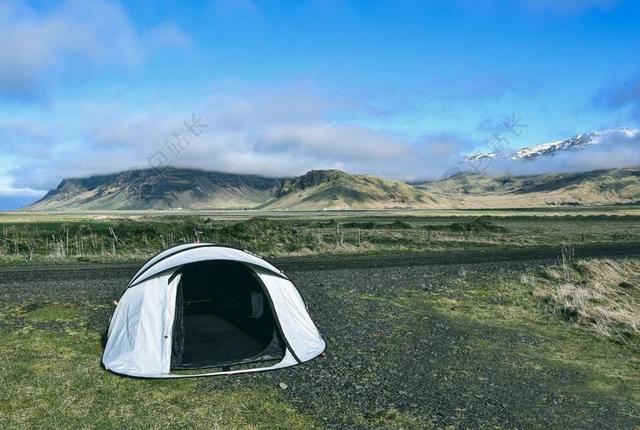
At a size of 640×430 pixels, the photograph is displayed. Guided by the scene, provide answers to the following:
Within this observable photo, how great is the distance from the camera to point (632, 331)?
14.0 metres

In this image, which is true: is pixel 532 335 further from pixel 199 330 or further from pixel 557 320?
pixel 199 330

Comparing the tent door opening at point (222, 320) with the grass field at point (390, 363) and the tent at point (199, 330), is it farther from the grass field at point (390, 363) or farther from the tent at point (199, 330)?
the grass field at point (390, 363)

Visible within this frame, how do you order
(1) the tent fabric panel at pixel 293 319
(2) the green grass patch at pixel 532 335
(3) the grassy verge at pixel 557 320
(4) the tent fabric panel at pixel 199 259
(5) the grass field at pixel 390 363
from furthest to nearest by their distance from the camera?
(4) the tent fabric panel at pixel 199 259 < (1) the tent fabric panel at pixel 293 319 < (3) the grassy verge at pixel 557 320 < (2) the green grass patch at pixel 532 335 < (5) the grass field at pixel 390 363

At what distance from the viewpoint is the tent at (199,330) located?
11.0 m

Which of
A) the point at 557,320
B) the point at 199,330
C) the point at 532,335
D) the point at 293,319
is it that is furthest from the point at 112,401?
the point at 557,320

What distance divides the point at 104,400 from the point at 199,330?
15.0 ft

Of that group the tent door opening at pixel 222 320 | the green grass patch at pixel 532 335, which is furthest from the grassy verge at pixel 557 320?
the tent door opening at pixel 222 320

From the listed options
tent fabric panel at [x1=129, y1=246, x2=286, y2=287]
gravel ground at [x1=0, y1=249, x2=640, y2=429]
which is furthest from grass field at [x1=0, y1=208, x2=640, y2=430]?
tent fabric panel at [x1=129, y1=246, x2=286, y2=287]

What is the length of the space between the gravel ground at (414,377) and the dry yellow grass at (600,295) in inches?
109

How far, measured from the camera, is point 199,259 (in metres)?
12.2

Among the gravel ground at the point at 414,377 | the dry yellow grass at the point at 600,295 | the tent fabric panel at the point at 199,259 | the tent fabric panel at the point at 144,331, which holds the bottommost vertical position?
the dry yellow grass at the point at 600,295

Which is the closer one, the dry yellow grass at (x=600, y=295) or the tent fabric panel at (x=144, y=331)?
the tent fabric panel at (x=144, y=331)

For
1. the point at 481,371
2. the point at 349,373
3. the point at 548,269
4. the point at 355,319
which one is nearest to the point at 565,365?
the point at 481,371

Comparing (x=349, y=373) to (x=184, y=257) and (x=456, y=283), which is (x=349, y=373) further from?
(x=456, y=283)
